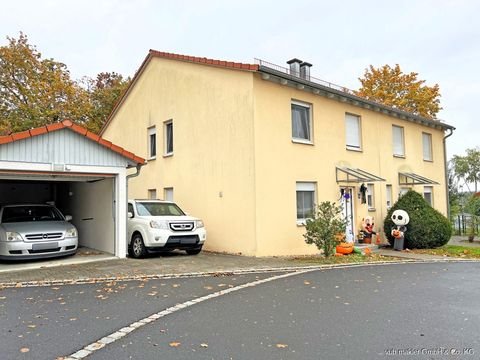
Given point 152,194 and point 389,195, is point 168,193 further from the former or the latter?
point 389,195

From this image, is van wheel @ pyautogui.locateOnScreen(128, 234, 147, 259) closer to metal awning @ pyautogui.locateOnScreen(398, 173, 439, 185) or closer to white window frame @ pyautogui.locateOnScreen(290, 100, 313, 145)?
white window frame @ pyautogui.locateOnScreen(290, 100, 313, 145)

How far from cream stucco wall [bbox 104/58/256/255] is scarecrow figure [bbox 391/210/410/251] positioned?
6290mm

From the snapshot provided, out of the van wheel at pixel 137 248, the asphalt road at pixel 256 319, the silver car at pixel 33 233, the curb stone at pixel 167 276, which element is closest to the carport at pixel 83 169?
the van wheel at pixel 137 248

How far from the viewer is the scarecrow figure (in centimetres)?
1568

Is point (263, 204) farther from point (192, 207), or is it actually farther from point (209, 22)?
point (209, 22)

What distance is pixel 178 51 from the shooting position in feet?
54.9

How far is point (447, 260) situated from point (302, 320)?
913 centimetres

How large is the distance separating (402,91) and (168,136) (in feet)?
75.8

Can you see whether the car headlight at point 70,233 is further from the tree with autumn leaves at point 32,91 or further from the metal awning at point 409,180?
the tree with autumn leaves at point 32,91

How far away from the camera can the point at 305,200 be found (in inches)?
570

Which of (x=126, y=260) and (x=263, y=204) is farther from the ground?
(x=263, y=204)

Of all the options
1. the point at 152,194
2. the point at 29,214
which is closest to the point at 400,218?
the point at 152,194

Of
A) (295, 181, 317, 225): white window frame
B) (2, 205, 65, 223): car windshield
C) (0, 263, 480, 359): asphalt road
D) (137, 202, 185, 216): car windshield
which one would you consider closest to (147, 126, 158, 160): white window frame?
(137, 202, 185, 216): car windshield

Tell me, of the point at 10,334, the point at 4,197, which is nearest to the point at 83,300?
the point at 10,334
